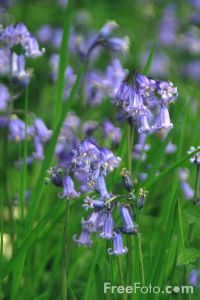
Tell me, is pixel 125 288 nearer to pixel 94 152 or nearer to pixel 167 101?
pixel 94 152

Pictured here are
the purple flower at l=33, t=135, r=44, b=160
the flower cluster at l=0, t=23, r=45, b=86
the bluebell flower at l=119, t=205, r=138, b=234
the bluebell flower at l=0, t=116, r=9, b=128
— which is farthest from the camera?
the purple flower at l=33, t=135, r=44, b=160

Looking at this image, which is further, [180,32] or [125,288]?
[180,32]

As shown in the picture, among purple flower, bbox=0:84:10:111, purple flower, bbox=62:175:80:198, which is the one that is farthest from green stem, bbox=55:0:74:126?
purple flower, bbox=0:84:10:111

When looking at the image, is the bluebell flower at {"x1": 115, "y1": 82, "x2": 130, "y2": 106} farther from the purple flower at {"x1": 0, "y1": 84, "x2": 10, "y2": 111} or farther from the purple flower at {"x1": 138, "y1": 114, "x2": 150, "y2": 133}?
the purple flower at {"x1": 0, "y1": 84, "x2": 10, "y2": 111}

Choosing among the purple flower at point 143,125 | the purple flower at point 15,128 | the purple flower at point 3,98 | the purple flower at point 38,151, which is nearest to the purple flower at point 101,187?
the purple flower at point 143,125

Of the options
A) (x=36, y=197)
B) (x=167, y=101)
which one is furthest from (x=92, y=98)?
(x=167, y=101)

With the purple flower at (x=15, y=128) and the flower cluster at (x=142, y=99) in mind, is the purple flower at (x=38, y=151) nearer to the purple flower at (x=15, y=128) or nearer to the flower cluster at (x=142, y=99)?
the purple flower at (x=15, y=128)
